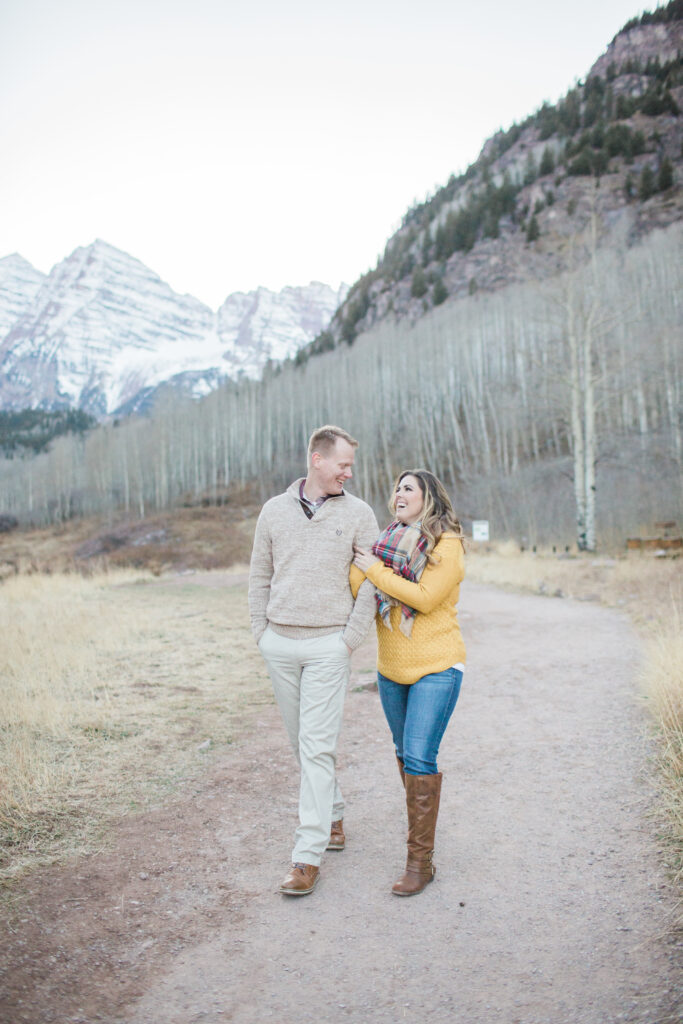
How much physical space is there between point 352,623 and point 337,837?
3.95 feet

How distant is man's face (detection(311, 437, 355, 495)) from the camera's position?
9.71 feet

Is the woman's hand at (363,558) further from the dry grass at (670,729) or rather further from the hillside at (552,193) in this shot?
the hillside at (552,193)

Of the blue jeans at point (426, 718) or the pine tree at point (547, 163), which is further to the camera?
the pine tree at point (547, 163)

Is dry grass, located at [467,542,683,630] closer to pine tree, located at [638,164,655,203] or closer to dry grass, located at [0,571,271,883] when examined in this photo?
dry grass, located at [0,571,271,883]

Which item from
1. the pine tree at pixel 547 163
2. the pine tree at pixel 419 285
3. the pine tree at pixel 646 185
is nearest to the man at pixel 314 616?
the pine tree at pixel 646 185

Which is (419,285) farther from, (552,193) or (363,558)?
(363,558)

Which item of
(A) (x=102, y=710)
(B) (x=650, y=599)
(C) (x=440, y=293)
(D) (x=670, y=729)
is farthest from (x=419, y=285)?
(D) (x=670, y=729)

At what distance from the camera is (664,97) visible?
60.0 meters

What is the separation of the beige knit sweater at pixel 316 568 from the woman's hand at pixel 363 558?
29 millimetres

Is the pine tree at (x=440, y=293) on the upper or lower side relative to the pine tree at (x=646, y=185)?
lower

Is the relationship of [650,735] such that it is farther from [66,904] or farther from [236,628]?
[236,628]

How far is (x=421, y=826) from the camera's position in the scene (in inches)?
110

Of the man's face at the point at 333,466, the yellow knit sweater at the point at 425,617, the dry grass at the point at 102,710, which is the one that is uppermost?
the man's face at the point at 333,466

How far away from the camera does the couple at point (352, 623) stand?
2.80 m
